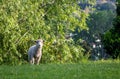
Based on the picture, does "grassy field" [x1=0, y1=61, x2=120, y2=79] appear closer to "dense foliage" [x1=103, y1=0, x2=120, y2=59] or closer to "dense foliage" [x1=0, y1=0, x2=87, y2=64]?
"dense foliage" [x1=0, y1=0, x2=87, y2=64]

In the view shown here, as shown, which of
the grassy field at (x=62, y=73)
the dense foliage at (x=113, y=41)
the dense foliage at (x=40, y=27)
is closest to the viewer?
the grassy field at (x=62, y=73)

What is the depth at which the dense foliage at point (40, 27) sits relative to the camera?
2569 centimetres

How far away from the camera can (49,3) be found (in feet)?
97.2

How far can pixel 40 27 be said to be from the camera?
27.9 meters

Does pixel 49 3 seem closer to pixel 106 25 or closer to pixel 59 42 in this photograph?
pixel 59 42

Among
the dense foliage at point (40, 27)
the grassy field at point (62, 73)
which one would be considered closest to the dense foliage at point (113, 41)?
the dense foliage at point (40, 27)

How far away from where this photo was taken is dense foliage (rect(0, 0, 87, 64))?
25688 mm

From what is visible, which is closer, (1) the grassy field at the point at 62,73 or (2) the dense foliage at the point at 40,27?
(1) the grassy field at the point at 62,73

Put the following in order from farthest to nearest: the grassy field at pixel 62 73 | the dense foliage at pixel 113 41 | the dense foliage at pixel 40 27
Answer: the dense foliage at pixel 113 41, the dense foliage at pixel 40 27, the grassy field at pixel 62 73

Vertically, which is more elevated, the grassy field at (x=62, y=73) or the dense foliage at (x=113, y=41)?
the grassy field at (x=62, y=73)

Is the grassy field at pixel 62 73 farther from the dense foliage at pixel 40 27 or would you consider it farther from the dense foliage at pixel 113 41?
the dense foliage at pixel 113 41

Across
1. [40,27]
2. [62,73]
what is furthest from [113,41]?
[62,73]

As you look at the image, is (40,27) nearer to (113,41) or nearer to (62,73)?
(113,41)

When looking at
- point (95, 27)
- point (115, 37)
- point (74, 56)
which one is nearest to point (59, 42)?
point (74, 56)
